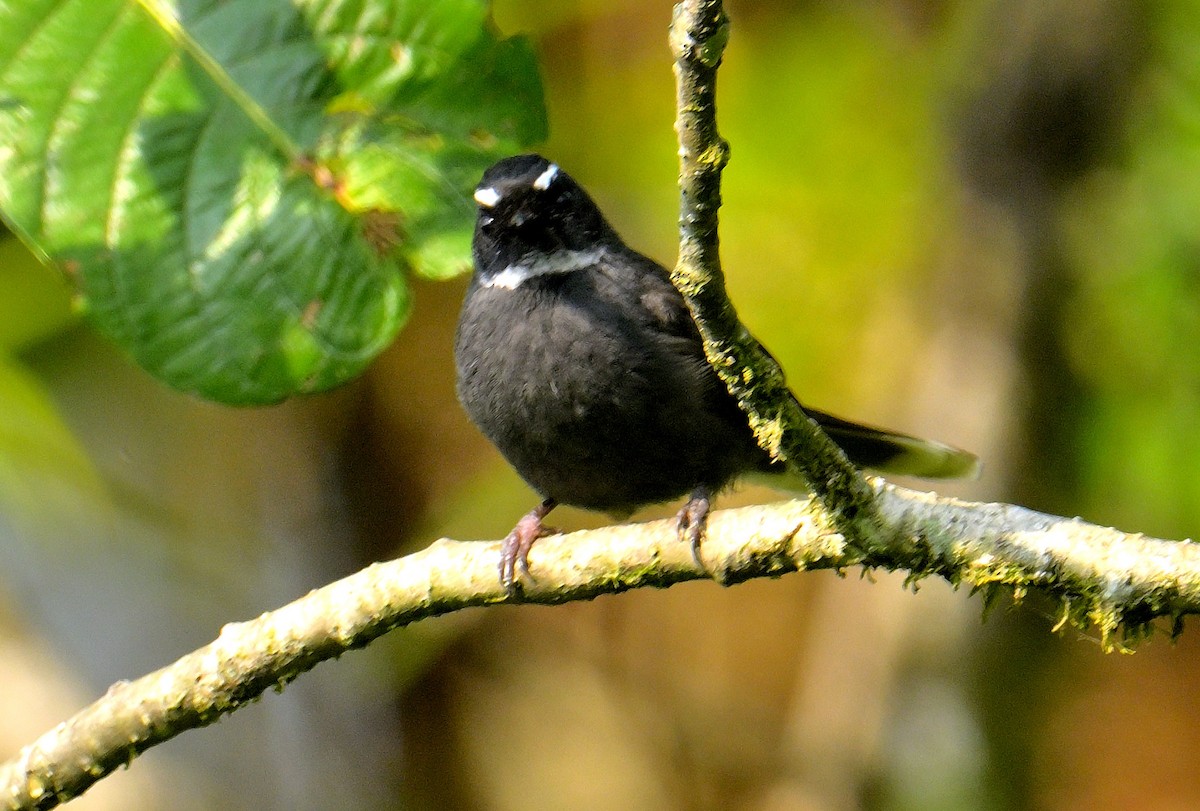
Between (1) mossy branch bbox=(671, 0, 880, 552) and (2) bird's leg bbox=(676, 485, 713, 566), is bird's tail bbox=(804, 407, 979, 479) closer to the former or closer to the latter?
(2) bird's leg bbox=(676, 485, 713, 566)

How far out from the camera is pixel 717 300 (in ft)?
7.16

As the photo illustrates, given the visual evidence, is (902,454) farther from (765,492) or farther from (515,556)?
(765,492)

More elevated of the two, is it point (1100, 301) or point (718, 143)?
point (1100, 301)

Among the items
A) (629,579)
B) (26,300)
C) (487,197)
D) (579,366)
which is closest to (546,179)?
(487,197)

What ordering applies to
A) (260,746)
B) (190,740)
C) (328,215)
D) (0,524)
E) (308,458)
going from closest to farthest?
(328,215) → (0,524) → (190,740) → (260,746) → (308,458)

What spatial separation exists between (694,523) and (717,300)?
0.87 m

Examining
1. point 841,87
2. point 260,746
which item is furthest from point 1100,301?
point 260,746

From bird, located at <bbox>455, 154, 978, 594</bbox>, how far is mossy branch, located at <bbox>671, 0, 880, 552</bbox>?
→ 784 mm

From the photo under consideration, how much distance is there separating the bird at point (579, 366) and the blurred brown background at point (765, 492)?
1534 mm

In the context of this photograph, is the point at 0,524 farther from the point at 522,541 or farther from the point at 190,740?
the point at 522,541

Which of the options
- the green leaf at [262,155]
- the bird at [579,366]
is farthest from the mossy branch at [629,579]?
the green leaf at [262,155]

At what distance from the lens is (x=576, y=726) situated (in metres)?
7.14

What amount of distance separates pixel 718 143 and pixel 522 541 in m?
1.58

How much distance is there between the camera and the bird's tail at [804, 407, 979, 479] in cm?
417
